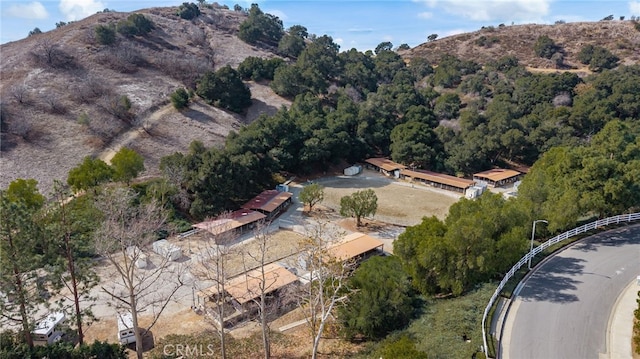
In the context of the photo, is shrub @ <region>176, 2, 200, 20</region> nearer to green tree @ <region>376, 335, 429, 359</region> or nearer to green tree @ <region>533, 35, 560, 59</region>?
green tree @ <region>533, 35, 560, 59</region>

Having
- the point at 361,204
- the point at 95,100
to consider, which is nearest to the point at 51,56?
the point at 95,100

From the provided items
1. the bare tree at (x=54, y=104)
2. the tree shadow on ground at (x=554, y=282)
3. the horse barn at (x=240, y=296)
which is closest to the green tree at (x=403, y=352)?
the tree shadow on ground at (x=554, y=282)

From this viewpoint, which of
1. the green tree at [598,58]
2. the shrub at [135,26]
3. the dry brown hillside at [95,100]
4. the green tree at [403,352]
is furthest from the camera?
the green tree at [598,58]

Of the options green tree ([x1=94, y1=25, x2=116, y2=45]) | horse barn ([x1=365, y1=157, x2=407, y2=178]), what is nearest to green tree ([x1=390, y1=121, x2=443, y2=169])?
horse barn ([x1=365, y1=157, x2=407, y2=178])

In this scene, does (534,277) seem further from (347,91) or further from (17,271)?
(347,91)

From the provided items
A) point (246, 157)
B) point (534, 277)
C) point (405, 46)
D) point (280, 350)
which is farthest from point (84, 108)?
point (405, 46)

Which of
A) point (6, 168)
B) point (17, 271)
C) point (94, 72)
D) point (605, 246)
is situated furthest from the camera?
point (94, 72)

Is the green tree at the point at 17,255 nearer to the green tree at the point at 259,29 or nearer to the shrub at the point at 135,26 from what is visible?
the shrub at the point at 135,26
